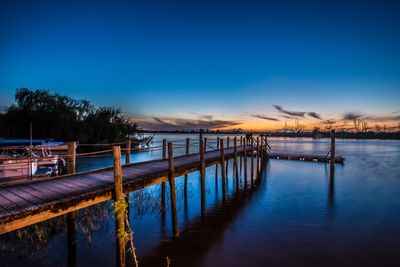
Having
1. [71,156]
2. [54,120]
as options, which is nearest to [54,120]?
[54,120]

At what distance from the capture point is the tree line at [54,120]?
125ft

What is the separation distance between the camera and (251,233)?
1125cm

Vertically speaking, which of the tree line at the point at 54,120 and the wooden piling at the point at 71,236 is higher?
the tree line at the point at 54,120

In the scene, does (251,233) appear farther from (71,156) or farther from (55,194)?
(55,194)

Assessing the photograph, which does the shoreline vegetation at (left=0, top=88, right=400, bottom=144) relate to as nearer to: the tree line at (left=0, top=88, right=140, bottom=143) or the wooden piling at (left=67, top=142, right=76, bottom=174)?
the tree line at (left=0, top=88, right=140, bottom=143)

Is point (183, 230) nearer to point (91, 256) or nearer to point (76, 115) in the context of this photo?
point (91, 256)

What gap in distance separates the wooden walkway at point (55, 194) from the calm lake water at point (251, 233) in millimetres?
2293

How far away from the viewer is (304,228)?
12.0 metres

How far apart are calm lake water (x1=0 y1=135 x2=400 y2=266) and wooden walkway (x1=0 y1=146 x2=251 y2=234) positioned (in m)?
2.29

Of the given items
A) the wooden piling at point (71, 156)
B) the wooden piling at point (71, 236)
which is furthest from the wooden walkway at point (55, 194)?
the wooden piling at point (71, 236)

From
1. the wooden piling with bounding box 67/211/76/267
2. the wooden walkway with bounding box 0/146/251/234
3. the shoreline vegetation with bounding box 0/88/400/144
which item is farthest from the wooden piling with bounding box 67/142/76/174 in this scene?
the shoreline vegetation with bounding box 0/88/400/144

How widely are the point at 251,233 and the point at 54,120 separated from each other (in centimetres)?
3656

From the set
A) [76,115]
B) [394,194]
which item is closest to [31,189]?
[394,194]

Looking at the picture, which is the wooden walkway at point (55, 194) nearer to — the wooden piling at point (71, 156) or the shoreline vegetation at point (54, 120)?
the wooden piling at point (71, 156)
